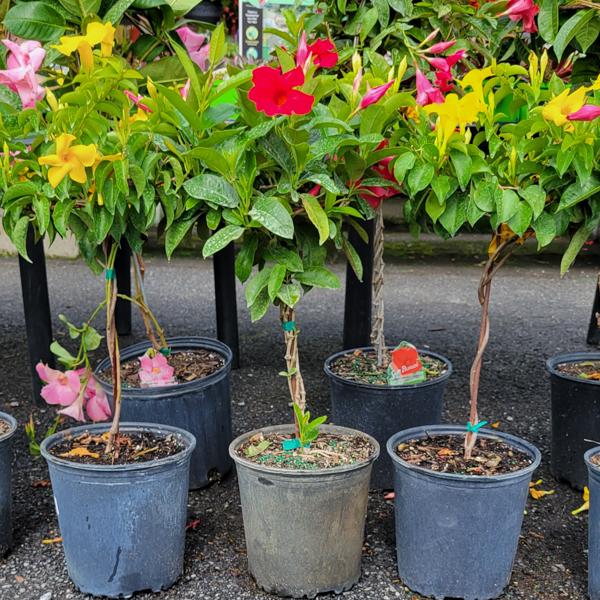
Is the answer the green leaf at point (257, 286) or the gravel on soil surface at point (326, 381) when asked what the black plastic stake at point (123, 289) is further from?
the green leaf at point (257, 286)

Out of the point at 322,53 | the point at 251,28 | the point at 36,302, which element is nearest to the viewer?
the point at 322,53

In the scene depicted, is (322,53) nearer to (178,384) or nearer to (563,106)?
(563,106)

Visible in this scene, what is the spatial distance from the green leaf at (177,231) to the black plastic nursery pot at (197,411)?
25.1 inches

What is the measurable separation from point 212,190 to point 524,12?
3.37 ft

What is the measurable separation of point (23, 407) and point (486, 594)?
1822mm

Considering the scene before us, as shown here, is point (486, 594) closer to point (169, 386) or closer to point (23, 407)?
point (169, 386)

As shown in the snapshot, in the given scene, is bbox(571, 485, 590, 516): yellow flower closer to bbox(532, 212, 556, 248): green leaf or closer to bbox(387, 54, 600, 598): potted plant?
bbox(387, 54, 600, 598): potted plant

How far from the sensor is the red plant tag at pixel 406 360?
7.45 feet

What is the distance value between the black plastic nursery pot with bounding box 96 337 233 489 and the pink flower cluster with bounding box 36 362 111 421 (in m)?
0.15

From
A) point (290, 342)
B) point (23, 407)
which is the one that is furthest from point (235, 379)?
point (290, 342)

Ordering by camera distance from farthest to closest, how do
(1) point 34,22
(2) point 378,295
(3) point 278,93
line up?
(2) point 378,295, (1) point 34,22, (3) point 278,93

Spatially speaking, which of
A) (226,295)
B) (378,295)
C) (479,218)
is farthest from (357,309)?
(479,218)

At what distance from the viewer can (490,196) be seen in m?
1.66

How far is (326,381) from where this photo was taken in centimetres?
318
